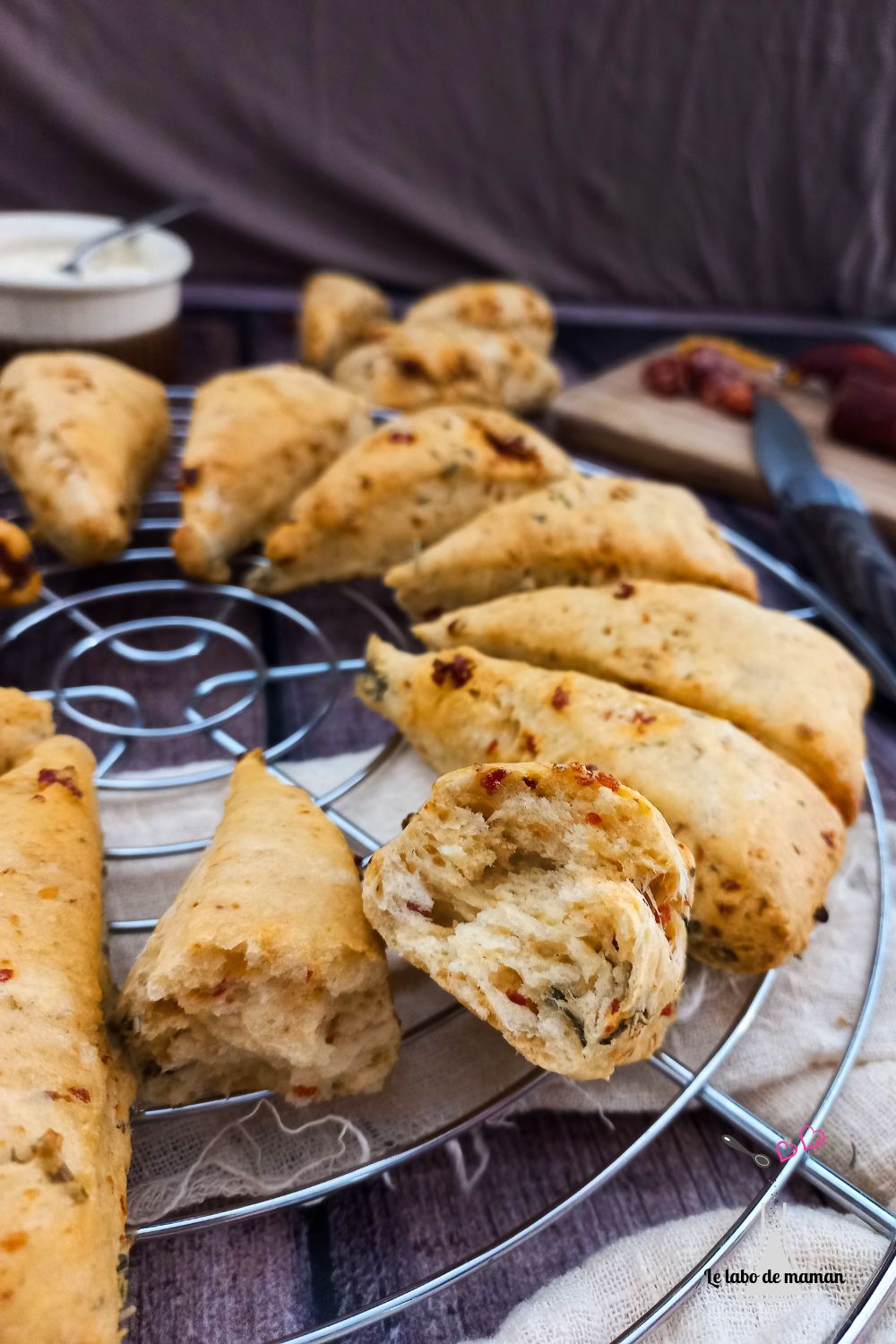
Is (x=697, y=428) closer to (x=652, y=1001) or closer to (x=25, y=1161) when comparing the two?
(x=652, y=1001)

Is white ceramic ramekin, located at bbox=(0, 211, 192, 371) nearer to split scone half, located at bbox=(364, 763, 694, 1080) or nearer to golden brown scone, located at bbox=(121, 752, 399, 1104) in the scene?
golden brown scone, located at bbox=(121, 752, 399, 1104)

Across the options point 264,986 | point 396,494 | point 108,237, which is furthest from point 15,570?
point 108,237

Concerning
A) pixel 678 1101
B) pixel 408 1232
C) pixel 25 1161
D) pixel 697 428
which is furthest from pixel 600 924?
pixel 697 428

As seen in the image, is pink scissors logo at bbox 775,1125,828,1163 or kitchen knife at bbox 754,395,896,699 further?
kitchen knife at bbox 754,395,896,699

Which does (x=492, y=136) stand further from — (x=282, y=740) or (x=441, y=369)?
(x=282, y=740)

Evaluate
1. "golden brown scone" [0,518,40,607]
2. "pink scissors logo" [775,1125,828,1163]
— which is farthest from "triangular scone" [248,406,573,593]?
"pink scissors logo" [775,1125,828,1163]

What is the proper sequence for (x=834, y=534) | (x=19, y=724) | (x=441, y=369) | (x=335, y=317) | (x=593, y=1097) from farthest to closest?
(x=335, y=317) → (x=441, y=369) → (x=834, y=534) → (x=19, y=724) → (x=593, y=1097)
